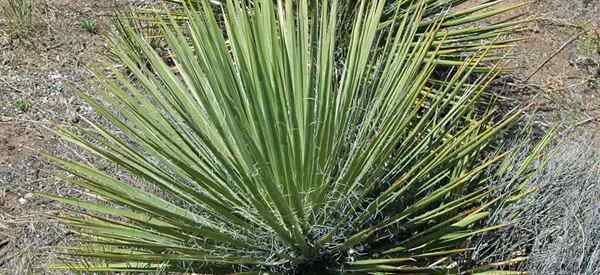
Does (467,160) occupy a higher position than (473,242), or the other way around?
(467,160)

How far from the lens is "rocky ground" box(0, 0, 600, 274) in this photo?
3.90 m

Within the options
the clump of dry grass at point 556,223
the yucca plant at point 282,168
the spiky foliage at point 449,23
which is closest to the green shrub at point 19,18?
the spiky foliage at point 449,23

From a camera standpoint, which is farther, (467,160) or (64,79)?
(64,79)

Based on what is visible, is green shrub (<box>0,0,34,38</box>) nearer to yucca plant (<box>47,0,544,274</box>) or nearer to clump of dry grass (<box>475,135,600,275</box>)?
yucca plant (<box>47,0,544,274</box>)

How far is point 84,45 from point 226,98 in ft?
9.11

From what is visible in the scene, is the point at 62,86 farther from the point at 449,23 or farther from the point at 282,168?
the point at 282,168

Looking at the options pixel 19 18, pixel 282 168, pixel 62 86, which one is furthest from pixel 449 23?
pixel 19 18

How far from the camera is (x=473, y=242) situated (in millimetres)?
3088

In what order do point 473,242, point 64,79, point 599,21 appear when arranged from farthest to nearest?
point 599,21
point 64,79
point 473,242

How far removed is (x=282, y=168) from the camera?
260 cm

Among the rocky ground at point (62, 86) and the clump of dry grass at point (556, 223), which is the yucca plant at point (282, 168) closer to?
the clump of dry grass at point (556, 223)

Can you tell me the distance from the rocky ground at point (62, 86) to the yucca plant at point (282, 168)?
1044 mm

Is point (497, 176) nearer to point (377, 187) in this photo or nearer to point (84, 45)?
point (377, 187)

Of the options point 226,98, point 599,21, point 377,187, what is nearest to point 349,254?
point 377,187
